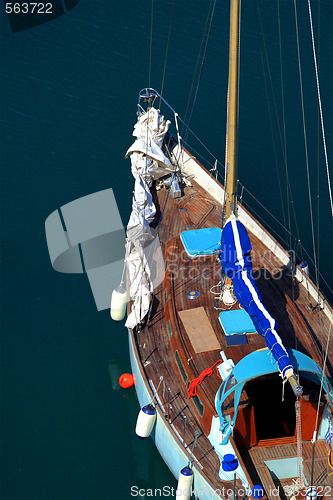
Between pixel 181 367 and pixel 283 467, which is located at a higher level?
pixel 181 367

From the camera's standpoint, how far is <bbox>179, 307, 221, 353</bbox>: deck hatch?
19.7m

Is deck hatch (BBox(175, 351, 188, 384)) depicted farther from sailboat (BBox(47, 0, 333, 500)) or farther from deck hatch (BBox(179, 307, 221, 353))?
deck hatch (BBox(179, 307, 221, 353))

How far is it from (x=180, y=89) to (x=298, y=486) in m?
21.0

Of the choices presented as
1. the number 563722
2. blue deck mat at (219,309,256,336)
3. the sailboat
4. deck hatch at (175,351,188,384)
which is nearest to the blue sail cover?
the sailboat

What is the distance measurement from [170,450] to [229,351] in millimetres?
2977

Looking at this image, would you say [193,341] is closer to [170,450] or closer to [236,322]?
[236,322]

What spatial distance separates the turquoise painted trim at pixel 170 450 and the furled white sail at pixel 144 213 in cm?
194

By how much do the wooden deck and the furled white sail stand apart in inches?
21.4

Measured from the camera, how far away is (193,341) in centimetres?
1983

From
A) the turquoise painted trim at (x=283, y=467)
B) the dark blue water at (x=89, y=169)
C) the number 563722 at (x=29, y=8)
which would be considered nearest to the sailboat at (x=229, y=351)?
the turquoise painted trim at (x=283, y=467)

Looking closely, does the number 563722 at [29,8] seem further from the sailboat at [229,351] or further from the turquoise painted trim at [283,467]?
the turquoise painted trim at [283,467]

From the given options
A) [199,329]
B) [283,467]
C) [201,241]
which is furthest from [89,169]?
[283,467]

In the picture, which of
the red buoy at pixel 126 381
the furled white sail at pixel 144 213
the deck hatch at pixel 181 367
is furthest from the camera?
the red buoy at pixel 126 381

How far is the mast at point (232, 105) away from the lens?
58.2 feet
